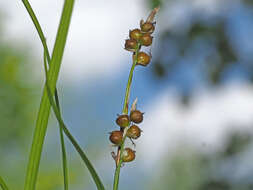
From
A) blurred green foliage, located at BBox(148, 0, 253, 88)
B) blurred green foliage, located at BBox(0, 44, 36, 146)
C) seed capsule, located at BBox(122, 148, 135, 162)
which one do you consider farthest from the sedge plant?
blurred green foliage, located at BBox(0, 44, 36, 146)

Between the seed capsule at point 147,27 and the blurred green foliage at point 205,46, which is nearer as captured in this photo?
the seed capsule at point 147,27

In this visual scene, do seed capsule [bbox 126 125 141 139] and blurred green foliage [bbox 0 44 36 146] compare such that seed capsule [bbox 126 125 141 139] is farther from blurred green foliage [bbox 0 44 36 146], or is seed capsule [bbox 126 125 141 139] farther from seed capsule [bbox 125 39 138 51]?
blurred green foliage [bbox 0 44 36 146]

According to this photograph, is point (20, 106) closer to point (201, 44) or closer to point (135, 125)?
point (201, 44)

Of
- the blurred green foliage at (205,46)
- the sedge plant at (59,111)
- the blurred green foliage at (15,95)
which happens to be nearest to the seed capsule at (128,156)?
the sedge plant at (59,111)

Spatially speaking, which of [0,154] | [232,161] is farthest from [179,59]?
[0,154]

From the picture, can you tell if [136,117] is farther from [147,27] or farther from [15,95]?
[15,95]

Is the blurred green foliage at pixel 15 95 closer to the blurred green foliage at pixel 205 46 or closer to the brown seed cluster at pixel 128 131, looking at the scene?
the blurred green foliage at pixel 205 46
